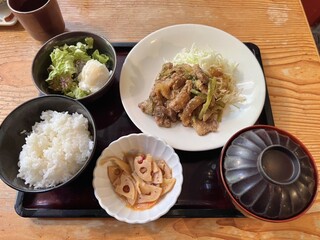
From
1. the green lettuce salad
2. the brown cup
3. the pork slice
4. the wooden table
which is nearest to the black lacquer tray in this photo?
the wooden table

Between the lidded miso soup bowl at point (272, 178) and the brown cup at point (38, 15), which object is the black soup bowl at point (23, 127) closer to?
the brown cup at point (38, 15)

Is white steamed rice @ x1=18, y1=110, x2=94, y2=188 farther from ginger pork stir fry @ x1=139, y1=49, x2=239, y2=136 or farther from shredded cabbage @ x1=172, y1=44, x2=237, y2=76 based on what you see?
shredded cabbage @ x1=172, y1=44, x2=237, y2=76

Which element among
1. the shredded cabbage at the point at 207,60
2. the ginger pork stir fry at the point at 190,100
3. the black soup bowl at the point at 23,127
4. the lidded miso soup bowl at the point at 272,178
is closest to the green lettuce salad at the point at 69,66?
the black soup bowl at the point at 23,127

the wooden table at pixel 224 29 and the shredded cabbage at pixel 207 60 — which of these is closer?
the wooden table at pixel 224 29

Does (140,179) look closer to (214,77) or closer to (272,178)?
(272,178)

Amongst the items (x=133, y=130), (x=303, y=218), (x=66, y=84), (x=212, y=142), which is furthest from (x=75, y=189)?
(x=303, y=218)
